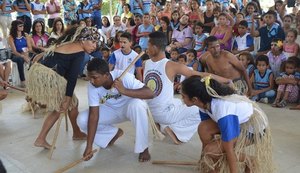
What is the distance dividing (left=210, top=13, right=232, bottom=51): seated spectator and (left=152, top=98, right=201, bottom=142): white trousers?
257 cm

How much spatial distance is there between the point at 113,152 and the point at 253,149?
3.81 feet

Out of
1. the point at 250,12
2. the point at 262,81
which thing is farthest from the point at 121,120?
the point at 250,12

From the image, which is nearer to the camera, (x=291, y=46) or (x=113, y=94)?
(x=113, y=94)

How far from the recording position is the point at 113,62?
14.8 ft

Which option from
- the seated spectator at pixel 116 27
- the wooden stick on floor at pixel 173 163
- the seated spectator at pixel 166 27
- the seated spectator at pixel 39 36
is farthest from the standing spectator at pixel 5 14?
the wooden stick on floor at pixel 173 163

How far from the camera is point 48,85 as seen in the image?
313 cm

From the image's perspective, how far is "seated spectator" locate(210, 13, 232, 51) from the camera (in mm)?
5491

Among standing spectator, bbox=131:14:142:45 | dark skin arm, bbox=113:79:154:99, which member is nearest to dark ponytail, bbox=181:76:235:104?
dark skin arm, bbox=113:79:154:99

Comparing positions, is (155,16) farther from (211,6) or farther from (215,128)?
(215,128)

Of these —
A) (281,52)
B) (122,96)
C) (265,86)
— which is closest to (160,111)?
(122,96)

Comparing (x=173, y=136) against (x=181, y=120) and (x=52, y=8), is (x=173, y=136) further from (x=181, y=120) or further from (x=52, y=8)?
(x=52, y=8)

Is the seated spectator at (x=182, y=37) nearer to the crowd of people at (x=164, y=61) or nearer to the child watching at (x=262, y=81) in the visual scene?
the crowd of people at (x=164, y=61)

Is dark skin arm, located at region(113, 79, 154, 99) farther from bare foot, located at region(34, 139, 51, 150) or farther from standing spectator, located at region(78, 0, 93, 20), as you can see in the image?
standing spectator, located at region(78, 0, 93, 20)

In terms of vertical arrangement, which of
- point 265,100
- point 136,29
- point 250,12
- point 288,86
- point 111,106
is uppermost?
point 250,12
